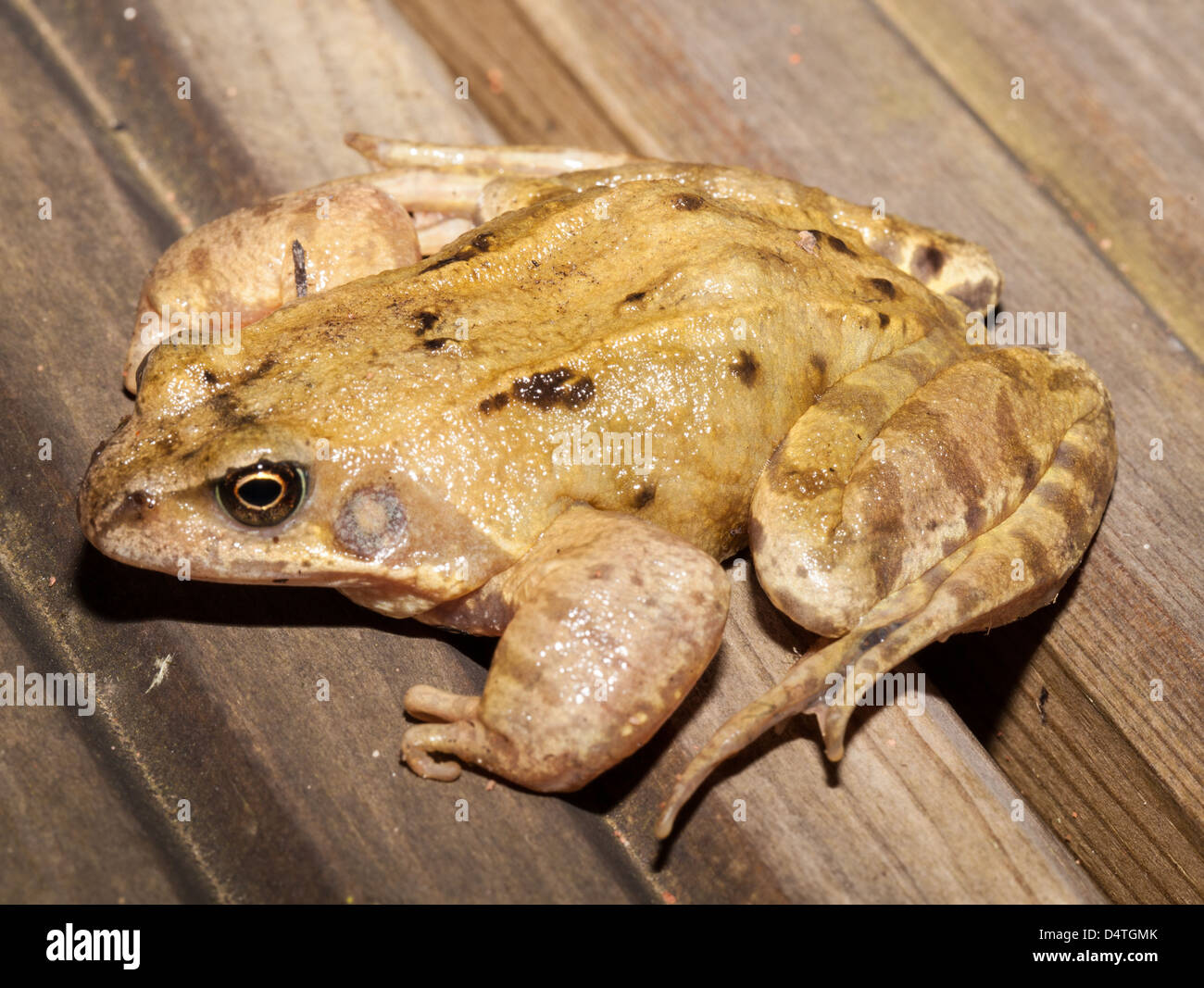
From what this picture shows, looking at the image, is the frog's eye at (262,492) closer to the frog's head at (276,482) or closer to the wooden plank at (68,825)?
the frog's head at (276,482)

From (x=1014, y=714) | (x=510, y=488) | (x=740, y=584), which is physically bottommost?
(x=1014, y=714)

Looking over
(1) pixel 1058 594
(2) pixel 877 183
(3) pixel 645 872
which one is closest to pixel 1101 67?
(2) pixel 877 183

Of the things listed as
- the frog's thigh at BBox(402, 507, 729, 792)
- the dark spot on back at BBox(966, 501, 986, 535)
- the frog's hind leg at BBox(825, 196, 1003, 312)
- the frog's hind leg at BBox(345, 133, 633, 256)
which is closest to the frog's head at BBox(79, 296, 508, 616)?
the frog's thigh at BBox(402, 507, 729, 792)

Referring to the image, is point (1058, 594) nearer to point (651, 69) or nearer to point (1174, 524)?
point (1174, 524)

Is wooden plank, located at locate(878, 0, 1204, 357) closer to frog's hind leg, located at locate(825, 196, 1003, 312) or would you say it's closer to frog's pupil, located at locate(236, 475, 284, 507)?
frog's hind leg, located at locate(825, 196, 1003, 312)

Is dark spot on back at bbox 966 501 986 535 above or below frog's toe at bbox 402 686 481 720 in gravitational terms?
above

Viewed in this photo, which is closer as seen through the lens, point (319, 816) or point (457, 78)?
point (319, 816)

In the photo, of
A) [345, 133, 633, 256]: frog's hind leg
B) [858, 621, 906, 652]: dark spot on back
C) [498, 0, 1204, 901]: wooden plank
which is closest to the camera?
[858, 621, 906, 652]: dark spot on back

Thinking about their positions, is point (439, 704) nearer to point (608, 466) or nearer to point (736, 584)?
point (608, 466)
